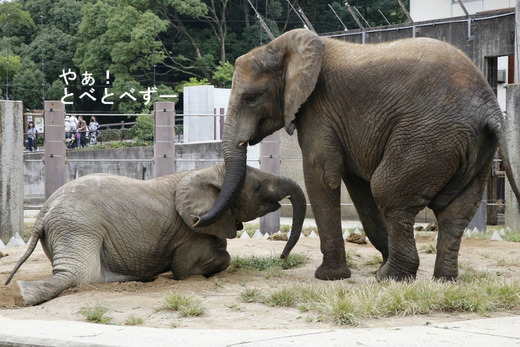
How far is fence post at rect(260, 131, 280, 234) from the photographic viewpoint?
13844 millimetres

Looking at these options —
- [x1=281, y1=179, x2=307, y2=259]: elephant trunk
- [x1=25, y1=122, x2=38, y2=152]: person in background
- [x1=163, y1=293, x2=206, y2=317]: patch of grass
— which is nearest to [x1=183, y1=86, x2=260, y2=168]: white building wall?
[x1=25, y1=122, x2=38, y2=152]: person in background

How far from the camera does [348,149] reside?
826cm

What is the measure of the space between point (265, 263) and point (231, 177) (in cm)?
132

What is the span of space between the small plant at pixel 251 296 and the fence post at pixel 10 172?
6.62m

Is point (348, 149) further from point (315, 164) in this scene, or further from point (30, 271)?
point (30, 271)

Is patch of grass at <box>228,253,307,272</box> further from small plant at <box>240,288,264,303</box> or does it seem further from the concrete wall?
the concrete wall

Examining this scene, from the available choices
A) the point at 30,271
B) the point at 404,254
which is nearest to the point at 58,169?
the point at 30,271

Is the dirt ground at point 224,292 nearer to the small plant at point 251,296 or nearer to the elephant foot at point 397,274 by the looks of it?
the small plant at point 251,296

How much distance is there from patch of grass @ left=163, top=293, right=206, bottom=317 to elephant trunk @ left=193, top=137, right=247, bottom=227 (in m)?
1.65

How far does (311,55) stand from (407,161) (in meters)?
1.50

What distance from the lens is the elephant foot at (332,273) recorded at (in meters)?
8.59

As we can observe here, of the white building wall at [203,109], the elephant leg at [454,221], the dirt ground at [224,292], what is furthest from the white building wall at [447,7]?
the elephant leg at [454,221]

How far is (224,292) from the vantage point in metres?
7.79

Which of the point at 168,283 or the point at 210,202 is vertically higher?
the point at 210,202
